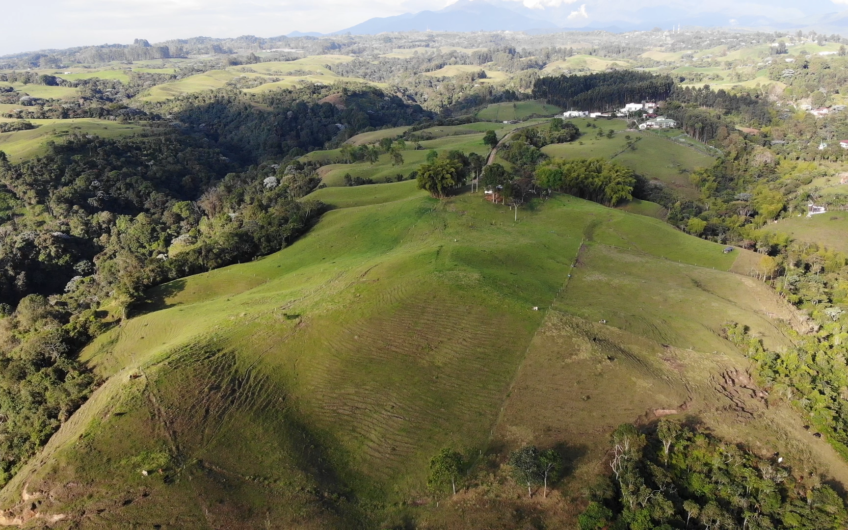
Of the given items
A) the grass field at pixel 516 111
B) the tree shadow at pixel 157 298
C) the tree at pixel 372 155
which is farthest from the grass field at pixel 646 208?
the grass field at pixel 516 111

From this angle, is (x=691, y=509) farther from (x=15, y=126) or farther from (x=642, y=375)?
(x=15, y=126)

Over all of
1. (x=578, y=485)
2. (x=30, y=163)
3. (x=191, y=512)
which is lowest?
(x=578, y=485)

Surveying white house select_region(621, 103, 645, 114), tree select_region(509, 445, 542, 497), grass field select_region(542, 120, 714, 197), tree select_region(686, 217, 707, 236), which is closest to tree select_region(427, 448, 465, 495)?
tree select_region(509, 445, 542, 497)

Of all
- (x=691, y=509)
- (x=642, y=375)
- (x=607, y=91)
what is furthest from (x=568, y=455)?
(x=607, y=91)

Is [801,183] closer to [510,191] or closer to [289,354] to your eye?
[510,191]

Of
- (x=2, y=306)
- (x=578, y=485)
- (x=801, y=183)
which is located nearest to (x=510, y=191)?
(x=578, y=485)

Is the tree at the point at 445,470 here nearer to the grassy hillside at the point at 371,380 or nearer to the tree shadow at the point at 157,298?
the grassy hillside at the point at 371,380
